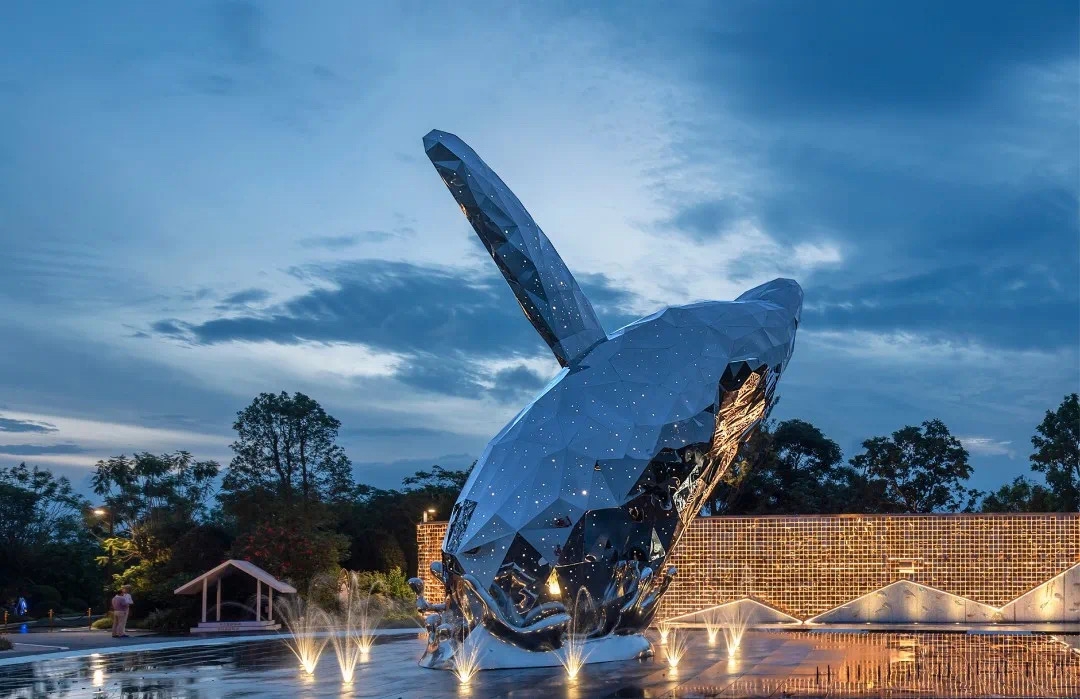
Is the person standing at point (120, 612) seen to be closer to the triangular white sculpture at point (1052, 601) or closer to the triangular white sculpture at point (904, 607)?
the triangular white sculpture at point (904, 607)

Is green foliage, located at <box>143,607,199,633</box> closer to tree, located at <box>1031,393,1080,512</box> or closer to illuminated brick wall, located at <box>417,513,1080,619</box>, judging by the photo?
illuminated brick wall, located at <box>417,513,1080,619</box>

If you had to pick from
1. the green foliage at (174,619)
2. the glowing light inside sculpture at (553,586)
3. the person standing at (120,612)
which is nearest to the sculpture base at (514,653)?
the glowing light inside sculpture at (553,586)

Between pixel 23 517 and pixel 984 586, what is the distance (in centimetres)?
4852

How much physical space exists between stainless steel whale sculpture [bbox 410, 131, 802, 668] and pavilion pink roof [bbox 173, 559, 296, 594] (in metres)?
16.4

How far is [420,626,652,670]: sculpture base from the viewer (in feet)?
54.5

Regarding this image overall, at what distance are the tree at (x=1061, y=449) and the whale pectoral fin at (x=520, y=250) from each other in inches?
1518

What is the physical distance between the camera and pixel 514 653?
55.1ft

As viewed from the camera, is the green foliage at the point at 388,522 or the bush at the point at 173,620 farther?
the green foliage at the point at 388,522

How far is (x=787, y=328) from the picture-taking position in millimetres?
19797

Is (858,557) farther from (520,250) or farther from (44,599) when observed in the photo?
(44,599)

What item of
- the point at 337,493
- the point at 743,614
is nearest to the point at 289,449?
the point at 337,493

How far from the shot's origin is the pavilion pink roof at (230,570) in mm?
33312

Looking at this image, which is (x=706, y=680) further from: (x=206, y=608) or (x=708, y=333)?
(x=206, y=608)

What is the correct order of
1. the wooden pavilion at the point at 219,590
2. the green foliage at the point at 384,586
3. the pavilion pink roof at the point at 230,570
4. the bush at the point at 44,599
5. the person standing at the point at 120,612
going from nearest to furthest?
the person standing at the point at 120,612
the wooden pavilion at the point at 219,590
the pavilion pink roof at the point at 230,570
the green foliage at the point at 384,586
the bush at the point at 44,599
